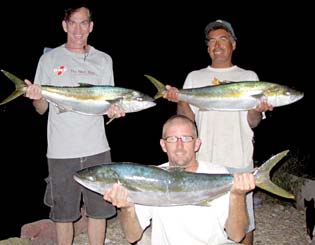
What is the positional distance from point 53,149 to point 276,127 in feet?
42.4

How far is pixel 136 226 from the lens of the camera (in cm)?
287

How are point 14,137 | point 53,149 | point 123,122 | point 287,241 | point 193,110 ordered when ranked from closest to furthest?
point 53,149, point 193,110, point 287,241, point 14,137, point 123,122

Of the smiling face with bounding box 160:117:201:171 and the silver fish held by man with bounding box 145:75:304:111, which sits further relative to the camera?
the silver fish held by man with bounding box 145:75:304:111

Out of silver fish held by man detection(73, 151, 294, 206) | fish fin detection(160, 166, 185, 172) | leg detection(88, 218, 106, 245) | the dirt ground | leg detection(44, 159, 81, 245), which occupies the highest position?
fish fin detection(160, 166, 185, 172)

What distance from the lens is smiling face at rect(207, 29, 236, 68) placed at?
3.93 m

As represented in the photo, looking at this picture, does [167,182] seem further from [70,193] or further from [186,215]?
[70,193]

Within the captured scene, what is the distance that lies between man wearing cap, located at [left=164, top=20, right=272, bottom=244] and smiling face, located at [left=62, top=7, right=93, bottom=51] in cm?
92

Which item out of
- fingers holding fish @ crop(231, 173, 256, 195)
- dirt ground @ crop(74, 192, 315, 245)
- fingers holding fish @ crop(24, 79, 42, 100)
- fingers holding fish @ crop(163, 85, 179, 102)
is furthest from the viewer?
dirt ground @ crop(74, 192, 315, 245)

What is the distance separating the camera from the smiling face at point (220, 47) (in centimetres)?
393

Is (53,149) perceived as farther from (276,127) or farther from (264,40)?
(264,40)

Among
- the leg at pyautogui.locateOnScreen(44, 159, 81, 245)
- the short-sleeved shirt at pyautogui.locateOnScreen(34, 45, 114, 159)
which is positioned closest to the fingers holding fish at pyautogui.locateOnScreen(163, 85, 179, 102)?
the short-sleeved shirt at pyautogui.locateOnScreen(34, 45, 114, 159)

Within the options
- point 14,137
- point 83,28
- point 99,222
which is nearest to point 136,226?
point 99,222

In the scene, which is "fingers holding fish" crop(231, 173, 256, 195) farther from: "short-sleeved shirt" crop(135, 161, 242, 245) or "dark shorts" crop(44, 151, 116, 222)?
"dark shorts" crop(44, 151, 116, 222)

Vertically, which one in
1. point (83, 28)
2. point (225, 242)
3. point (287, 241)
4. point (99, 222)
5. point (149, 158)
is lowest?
point (149, 158)
